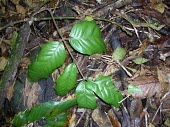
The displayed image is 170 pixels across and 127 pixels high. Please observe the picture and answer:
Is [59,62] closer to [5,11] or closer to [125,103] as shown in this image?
[125,103]

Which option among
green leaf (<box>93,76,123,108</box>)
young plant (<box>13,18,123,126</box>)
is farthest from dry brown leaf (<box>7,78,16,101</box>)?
green leaf (<box>93,76,123,108</box>)

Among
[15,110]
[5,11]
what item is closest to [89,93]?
[15,110]

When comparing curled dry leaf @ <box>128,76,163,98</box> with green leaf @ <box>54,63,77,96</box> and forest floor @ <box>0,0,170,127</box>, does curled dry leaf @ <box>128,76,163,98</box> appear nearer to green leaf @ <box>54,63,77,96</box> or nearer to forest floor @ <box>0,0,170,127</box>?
forest floor @ <box>0,0,170,127</box>

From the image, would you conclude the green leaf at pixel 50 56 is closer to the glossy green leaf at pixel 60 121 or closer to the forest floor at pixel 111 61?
the forest floor at pixel 111 61

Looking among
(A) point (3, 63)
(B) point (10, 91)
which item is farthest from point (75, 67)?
(A) point (3, 63)

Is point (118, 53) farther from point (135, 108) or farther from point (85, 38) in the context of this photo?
point (135, 108)
